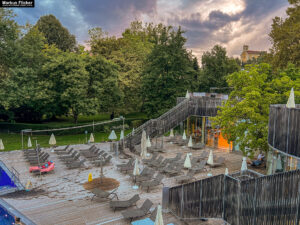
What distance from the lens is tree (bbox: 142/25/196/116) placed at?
33000mm

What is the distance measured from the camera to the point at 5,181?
52.8 feet

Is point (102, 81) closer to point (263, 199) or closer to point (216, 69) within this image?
point (216, 69)

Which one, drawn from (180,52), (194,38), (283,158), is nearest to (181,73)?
(180,52)

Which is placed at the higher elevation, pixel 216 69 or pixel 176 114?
pixel 216 69

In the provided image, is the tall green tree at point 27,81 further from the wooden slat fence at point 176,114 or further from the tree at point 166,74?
the tree at point 166,74

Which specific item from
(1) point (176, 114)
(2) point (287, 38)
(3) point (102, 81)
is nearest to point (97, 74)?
(3) point (102, 81)

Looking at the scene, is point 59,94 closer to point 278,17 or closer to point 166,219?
point 166,219

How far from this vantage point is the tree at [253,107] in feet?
48.3

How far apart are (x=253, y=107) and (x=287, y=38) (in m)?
17.3

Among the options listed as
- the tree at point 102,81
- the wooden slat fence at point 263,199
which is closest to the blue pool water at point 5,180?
the wooden slat fence at point 263,199

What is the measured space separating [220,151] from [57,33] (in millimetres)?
43942

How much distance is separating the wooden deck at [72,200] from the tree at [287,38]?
54.6ft

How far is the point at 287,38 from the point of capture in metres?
27.2

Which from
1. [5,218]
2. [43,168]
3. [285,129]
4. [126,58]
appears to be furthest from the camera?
[126,58]
